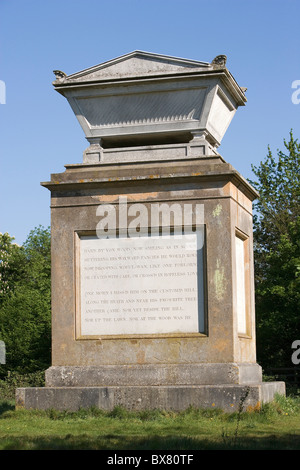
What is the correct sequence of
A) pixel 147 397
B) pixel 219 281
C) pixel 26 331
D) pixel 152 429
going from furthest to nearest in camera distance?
1. pixel 26 331
2. pixel 219 281
3. pixel 147 397
4. pixel 152 429

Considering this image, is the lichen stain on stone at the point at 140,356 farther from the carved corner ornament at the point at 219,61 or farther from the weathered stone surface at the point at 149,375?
the carved corner ornament at the point at 219,61

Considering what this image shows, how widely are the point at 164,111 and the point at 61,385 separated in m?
4.79

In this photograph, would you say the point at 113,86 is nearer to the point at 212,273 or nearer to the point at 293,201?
the point at 212,273

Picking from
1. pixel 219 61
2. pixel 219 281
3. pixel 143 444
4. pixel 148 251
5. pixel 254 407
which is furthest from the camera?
pixel 219 61

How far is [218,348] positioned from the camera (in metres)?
11.9

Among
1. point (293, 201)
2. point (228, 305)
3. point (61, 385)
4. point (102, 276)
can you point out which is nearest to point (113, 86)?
point (102, 276)

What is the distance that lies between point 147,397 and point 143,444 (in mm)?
3120

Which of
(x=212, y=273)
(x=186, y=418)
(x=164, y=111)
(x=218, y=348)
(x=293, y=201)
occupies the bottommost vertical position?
(x=186, y=418)

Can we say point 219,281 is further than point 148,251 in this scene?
No

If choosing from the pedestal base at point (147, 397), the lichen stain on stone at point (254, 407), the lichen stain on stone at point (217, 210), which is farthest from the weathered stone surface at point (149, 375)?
the lichen stain on stone at point (217, 210)

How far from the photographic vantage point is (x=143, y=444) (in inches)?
333

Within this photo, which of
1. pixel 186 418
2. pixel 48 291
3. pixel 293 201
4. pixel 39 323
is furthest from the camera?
pixel 293 201

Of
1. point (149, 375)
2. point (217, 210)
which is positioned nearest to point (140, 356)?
point (149, 375)

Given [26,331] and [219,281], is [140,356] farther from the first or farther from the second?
[26,331]
